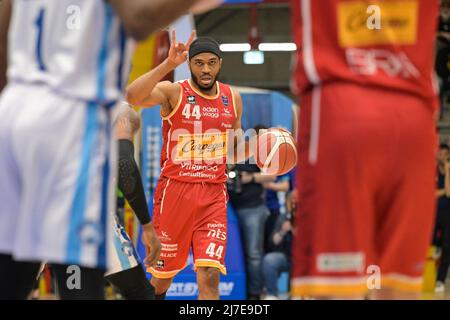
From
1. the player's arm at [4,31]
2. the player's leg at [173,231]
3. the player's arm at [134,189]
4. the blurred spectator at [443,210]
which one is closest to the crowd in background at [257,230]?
the blurred spectator at [443,210]

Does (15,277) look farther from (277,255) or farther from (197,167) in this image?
(277,255)

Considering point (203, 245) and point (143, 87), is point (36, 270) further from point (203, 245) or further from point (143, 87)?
point (203, 245)

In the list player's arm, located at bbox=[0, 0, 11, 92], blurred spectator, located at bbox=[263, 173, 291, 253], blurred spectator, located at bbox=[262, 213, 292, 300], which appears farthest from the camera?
blurred spectator, located at bbox=[263, 173, 291, 253]

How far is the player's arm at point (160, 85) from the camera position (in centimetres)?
485

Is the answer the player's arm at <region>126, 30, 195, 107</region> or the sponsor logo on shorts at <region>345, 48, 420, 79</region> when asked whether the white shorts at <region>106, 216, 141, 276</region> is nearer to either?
the player's arm at <region>126, 30, 195, 107</region>

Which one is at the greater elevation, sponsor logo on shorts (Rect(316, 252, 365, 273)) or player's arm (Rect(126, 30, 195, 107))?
player's arm (Rect(126, 30, 195, 107))

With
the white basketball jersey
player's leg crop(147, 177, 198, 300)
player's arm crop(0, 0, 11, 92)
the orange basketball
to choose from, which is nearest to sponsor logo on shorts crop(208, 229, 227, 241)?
player's leg crop(147, 177, 198, 300)

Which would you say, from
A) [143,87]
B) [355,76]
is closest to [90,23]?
[355,76]

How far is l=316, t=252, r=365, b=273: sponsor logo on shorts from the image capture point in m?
2.80

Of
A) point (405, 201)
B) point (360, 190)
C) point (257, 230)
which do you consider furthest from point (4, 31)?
point (257, 230)

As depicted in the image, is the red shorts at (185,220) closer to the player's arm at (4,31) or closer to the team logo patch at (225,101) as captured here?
the team logo patch at (225,101)

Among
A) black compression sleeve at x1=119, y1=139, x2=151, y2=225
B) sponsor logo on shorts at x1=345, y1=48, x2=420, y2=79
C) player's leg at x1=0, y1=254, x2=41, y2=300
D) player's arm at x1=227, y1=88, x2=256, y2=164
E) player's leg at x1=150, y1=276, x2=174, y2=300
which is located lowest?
player's leg at x1=150, y1=276, x2=174, y2=300

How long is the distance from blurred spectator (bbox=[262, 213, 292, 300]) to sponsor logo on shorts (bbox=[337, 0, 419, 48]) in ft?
26.7

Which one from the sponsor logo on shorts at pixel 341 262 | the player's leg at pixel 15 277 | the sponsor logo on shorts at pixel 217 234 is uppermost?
the sponsor logo on shorts at pixel 341 262
